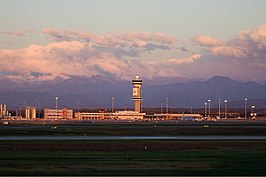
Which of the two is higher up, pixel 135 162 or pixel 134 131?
pixel 134 131

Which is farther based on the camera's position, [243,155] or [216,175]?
[243,155]

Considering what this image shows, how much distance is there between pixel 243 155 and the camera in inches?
2215

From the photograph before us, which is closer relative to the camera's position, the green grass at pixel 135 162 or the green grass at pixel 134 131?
the green grass at pixel 135 162

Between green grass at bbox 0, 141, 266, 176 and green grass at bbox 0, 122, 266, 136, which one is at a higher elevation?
green grass at bbox 0, 122, 266, 136

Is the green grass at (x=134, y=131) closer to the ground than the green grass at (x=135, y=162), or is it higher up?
higher up

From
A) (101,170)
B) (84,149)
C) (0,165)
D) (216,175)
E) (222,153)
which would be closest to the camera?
(216,175)

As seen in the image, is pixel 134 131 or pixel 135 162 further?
pixel 134 131

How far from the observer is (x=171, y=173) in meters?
42.6

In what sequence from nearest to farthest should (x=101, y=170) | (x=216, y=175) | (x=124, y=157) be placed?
(x=216, y=175) < (x=101, y=170) < (x=124, y=157)

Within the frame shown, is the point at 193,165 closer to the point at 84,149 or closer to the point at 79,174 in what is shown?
the point at 79,174

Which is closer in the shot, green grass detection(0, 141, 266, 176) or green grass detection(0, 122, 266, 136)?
green grass detection(0, 141, 266, 176)

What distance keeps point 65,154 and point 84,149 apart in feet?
22.7

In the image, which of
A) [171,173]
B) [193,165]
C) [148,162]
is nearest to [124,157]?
[148,162]

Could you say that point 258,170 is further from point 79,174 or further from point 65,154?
point 65,154
